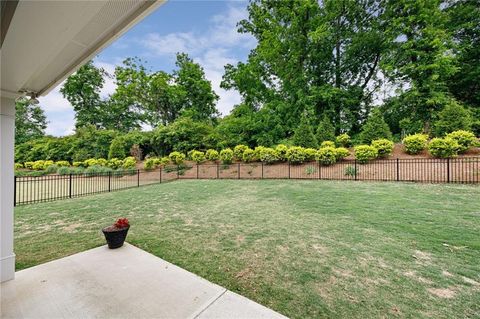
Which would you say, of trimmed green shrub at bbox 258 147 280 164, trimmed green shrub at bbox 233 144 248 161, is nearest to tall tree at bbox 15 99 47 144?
trimmed green shrub at bbox 233 144 248 161

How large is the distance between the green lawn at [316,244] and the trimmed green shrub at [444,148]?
2.63 metres

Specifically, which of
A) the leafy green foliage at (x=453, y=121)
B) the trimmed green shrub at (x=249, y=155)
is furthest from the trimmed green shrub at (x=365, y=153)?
the trimmed green shrub at (x=249, y=155)

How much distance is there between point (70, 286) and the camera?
7.70ft

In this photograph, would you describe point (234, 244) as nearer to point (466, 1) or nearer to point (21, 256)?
point (21, 256)

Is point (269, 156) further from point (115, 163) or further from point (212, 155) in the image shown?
point (115, 163)

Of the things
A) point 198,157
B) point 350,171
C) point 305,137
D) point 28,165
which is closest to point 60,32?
point 350,171

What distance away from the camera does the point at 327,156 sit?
1089 centimetres

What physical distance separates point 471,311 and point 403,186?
21.5 ft

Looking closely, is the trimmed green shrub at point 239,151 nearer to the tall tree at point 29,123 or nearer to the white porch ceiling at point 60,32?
the white porch ceiling at point 60,32

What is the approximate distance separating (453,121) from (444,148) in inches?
107

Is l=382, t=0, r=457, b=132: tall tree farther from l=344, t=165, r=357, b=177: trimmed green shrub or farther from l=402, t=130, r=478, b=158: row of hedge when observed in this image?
l=344, t=165, r=357, b=177: trimmed green shrub

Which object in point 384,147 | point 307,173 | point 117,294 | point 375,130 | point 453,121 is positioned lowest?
point 117,294

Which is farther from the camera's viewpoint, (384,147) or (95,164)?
(95,164)

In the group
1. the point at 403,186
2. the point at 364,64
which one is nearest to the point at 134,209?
the point at 403,186
